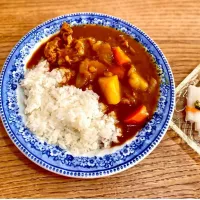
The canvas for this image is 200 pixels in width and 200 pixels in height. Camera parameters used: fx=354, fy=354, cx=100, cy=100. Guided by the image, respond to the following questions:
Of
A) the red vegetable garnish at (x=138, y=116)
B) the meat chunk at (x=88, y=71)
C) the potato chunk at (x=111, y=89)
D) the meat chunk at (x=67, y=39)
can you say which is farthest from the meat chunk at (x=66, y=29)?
the red vegetable garnish at (x=138, y=116)

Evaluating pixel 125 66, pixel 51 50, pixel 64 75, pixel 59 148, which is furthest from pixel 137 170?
pixel 51 50

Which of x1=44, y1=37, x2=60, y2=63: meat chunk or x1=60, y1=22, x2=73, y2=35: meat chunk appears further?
x1=60, y1=22, x2=73, y2=35: meat chunk

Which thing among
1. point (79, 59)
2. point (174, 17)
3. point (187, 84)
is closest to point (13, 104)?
point (79, 59)

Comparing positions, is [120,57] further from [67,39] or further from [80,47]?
[67,39]

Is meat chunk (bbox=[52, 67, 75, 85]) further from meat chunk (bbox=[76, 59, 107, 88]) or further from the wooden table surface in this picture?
the wooden table surface

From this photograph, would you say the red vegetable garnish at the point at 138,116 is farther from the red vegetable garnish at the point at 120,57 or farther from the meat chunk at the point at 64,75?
the meat chunk at the point at 64,75

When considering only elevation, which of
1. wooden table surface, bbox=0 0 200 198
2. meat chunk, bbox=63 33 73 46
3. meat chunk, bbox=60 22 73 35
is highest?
meat chunk, bbox=60 22 73 35

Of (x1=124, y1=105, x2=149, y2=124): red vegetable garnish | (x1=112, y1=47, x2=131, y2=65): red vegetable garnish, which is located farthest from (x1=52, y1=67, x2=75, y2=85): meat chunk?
(x1=124, y1=105, x2=149, y2=124): red vegetable garnish

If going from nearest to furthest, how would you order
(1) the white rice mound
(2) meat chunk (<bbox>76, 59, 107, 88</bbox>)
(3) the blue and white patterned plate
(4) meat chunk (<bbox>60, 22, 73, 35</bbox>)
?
1. (3) the blue and white patterned plate
2. (1) the white rice mound
3. (2) meat chunk (<bbox>76, 59, 107, 88</bbox>)
4. (4) meat chunk (<bbox>60, 22, 73, 35</bbox>)

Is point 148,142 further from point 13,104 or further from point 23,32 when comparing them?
point 23,32
